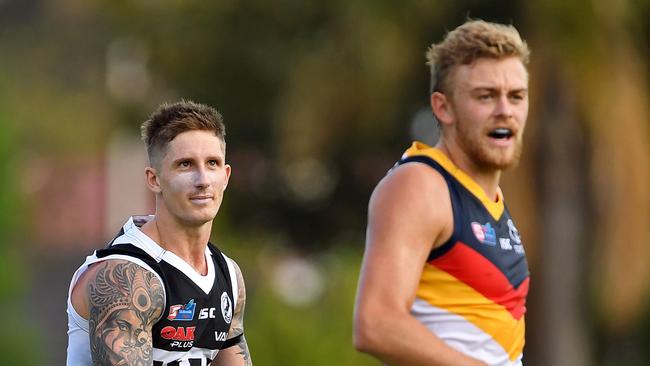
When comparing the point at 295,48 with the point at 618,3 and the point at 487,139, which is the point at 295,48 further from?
the point at 487,139

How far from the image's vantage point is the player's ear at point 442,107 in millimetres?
6156

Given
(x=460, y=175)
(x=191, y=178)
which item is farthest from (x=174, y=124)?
(x=460, y=175)

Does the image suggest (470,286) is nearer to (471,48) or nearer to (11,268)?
(471,48)

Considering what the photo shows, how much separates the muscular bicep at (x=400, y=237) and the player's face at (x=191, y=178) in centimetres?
65

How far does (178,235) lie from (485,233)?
1257mm

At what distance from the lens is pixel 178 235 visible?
17.9ft

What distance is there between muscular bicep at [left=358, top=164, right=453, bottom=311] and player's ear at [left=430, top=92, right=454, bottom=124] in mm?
425

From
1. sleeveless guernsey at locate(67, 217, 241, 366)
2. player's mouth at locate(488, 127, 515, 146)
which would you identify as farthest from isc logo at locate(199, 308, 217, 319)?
player's mouth at locate(488, 127, 515, 146)

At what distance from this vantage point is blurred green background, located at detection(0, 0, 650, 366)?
2052 centimetres

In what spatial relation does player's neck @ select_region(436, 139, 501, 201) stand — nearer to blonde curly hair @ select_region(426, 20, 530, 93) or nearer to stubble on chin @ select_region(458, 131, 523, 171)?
stubble on chin @ select_region(458, 131, 523, 171)

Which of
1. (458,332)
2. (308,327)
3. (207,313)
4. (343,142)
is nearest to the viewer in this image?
(207,313)

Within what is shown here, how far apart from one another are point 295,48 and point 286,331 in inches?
305

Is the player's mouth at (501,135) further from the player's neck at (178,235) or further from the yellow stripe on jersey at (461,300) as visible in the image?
the player's neck at (178,235)

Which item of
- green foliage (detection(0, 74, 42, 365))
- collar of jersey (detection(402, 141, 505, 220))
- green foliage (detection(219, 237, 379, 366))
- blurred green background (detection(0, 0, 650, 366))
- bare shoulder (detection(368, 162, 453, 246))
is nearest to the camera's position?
bare shoulder (detection(368, 162, 453, 246))
